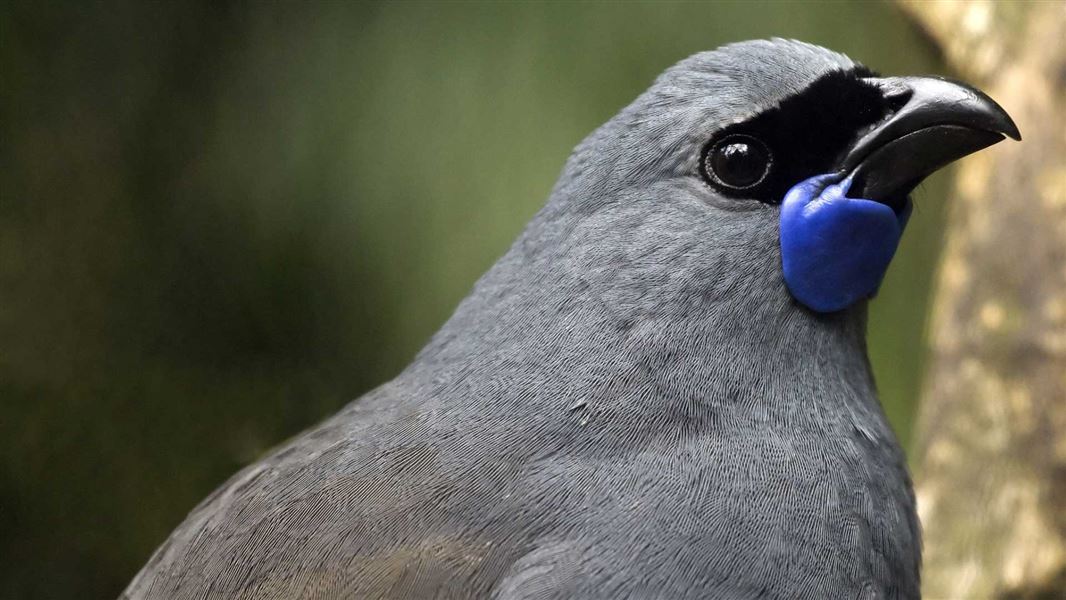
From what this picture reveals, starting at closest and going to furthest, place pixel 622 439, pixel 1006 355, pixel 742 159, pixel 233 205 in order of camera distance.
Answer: pixel 622 439
pixel 742 159
pixel 233 205
pixel 1006 355

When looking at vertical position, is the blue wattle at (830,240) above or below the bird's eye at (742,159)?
below

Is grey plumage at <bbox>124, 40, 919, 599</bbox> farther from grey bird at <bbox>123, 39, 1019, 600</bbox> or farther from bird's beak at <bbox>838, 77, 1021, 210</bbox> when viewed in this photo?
bird's beak at <bbox>838, 77, 1021, 210</bbox>

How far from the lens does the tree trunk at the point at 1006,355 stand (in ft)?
10.8

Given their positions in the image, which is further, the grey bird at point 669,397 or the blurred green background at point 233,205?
the blurred green background at point 233,205

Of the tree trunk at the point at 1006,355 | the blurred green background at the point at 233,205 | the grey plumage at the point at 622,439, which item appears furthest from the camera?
the tree trunk at the point at 1006,355

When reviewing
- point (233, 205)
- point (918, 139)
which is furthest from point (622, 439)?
point (233, 205)

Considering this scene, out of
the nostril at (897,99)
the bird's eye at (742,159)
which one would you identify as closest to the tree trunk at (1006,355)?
the nostril at (897,99)

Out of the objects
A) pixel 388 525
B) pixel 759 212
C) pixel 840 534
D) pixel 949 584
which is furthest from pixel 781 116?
pixel 949 584

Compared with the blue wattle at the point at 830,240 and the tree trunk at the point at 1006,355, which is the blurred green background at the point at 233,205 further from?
the blue wattle at the point at 830,240

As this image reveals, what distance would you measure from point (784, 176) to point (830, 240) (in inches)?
5.8

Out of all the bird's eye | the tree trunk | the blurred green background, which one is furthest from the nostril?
the tree trunk

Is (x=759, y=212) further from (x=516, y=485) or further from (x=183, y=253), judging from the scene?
(x=183, y=253)

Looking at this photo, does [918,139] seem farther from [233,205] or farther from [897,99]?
[233,205]

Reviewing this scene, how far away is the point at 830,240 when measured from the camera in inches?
82.4
